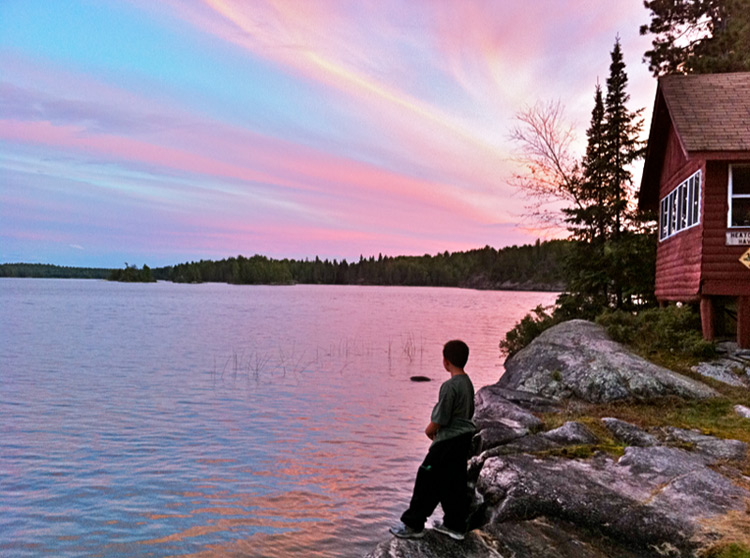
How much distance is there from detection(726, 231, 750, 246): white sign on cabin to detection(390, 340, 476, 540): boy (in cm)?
1432

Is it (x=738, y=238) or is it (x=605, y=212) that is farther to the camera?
(x=605, y=212)

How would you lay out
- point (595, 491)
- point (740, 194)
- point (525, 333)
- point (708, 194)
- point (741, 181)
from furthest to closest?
point (525, 333) < point (741, 181) < point (740, 194) < point (708, 194) < point (595, 491)

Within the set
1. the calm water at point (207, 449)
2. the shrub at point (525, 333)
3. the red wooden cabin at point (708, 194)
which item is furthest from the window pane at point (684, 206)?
the calm water at point (207, 449)

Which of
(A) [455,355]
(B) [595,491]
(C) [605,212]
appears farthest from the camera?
(C) [605,212]

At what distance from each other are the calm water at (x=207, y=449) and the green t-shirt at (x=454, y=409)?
3136 millimetres

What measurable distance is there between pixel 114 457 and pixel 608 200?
25.2 metres

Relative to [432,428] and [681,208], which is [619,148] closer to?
[681,208]

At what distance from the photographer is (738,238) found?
17266 millimetres

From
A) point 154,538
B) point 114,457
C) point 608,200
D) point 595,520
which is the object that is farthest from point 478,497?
point 608,200

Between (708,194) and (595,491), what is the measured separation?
13443 mm

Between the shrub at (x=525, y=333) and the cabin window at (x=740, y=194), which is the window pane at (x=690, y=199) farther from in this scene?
the shrub at (x=525, y=333)

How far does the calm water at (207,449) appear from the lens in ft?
29.4

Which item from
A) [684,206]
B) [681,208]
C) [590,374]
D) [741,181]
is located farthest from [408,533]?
[741,181]

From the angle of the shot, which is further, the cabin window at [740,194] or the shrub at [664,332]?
the cabin window at [740,194]
